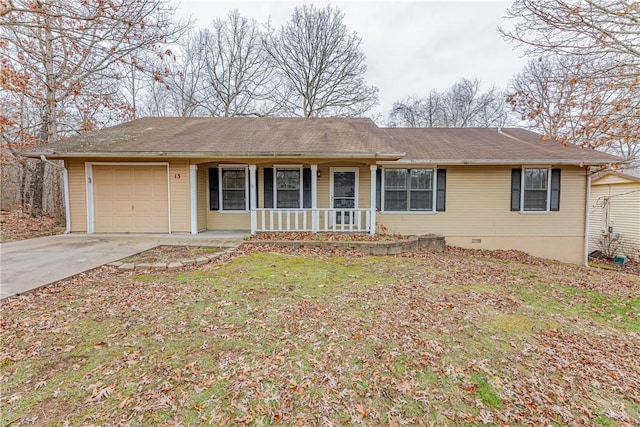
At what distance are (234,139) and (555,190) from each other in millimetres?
10330

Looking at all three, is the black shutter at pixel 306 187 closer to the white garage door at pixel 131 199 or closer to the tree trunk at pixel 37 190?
the white garage door at pixel 131 199

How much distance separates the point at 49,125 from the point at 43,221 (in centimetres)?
379

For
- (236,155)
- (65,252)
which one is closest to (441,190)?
(236,155)

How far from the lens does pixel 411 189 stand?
9719mm

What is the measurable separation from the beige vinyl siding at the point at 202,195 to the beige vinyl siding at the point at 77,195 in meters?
3.26

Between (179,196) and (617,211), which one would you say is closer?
(179,196)

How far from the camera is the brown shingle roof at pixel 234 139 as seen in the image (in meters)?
8.27

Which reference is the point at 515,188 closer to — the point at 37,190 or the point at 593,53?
the point at 593,53

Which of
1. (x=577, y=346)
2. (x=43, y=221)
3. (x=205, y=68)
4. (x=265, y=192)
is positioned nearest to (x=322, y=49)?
(x=205, y=68)

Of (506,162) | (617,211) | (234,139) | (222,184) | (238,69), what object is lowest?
(617,211)

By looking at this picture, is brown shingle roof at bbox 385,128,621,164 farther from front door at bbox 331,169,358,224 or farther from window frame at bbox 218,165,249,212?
window frame at bbox 218,165,249,212

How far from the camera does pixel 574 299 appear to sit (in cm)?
500

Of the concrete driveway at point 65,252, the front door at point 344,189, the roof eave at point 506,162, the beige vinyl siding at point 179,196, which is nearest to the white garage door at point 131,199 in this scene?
the beige vinyl siding at point 179,196

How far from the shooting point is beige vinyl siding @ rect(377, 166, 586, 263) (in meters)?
9.65
